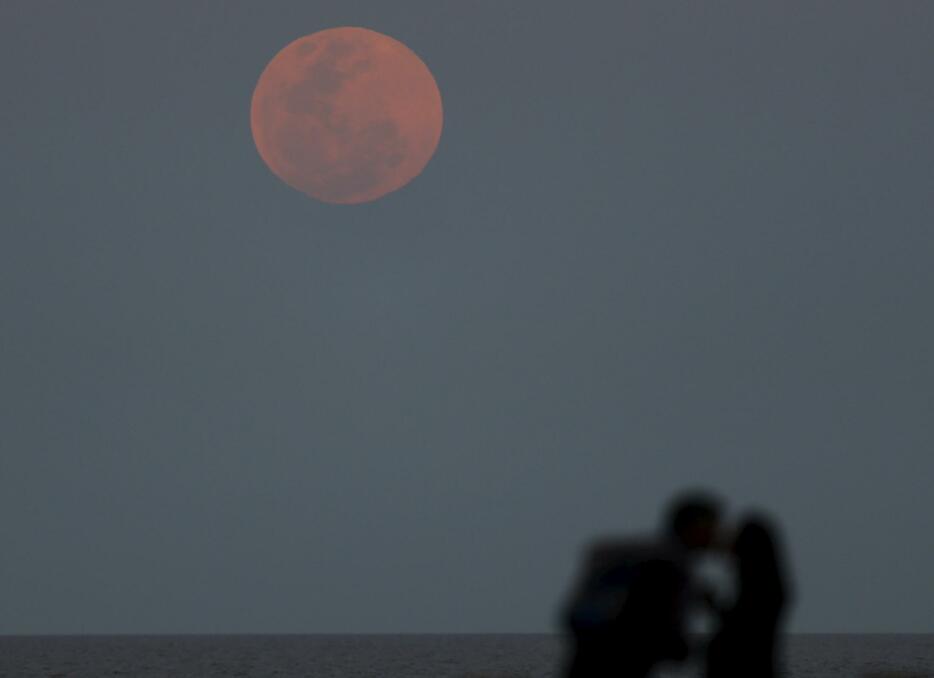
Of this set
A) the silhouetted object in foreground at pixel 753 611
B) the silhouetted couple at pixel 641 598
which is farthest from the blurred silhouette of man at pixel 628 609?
the silhouetted object in foreground at pixel 753 611

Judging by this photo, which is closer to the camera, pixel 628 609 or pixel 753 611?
pixel 628 609

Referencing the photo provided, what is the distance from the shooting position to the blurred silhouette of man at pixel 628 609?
6.88m

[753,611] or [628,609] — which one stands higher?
[628,609]

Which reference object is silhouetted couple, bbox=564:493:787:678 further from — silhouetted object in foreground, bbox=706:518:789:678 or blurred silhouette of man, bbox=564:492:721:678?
silhouetted object in foreground, bbox=706:518:789:678

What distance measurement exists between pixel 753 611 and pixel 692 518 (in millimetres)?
671

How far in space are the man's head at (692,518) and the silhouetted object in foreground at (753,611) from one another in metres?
0.32

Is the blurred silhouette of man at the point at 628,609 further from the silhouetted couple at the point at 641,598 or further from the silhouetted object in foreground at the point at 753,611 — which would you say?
the silhouetted object in foreground at the point at 753,611

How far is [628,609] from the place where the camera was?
688 cm

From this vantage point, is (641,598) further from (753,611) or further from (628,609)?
(753,611)

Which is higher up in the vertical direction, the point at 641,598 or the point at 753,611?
the point at 641,598

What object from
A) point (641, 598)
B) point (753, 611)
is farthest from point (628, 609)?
point (753, 611)

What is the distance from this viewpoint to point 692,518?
723 cm

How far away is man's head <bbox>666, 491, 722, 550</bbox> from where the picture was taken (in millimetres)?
7227

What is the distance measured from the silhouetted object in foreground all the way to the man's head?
321mm
